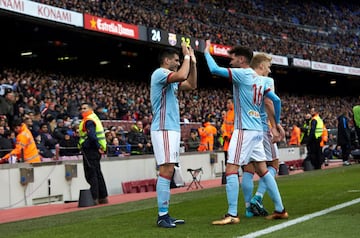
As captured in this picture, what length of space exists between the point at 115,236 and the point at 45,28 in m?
18.9

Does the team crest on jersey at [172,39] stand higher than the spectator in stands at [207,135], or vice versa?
the team crest on jersey at [172,39]

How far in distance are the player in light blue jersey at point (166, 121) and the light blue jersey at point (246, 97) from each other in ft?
1.38

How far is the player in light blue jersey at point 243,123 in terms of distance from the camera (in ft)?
22.5

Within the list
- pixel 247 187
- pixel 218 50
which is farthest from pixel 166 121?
pixel 218 50

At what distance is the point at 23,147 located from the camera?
12.9 metres

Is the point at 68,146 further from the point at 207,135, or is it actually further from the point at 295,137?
the point at 295,137

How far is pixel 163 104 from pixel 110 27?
1883cm

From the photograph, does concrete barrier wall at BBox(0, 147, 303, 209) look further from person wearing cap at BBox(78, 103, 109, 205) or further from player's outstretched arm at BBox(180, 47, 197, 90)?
player's outstretched arm at BBox(180, 47, 197, 90)

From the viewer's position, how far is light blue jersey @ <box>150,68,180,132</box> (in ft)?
22.8

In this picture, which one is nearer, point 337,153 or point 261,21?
point 337,153

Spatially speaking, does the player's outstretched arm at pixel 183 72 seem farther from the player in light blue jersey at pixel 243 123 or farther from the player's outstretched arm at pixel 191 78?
the player in light blue jersey at pixel 243 123

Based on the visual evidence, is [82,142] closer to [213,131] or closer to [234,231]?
[234,231]

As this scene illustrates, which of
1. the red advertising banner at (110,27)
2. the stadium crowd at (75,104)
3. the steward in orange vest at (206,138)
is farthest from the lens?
the red advertising banner at (110,27)

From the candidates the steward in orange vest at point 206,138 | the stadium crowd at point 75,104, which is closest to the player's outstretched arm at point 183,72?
the stadium crowd at point 75,104
